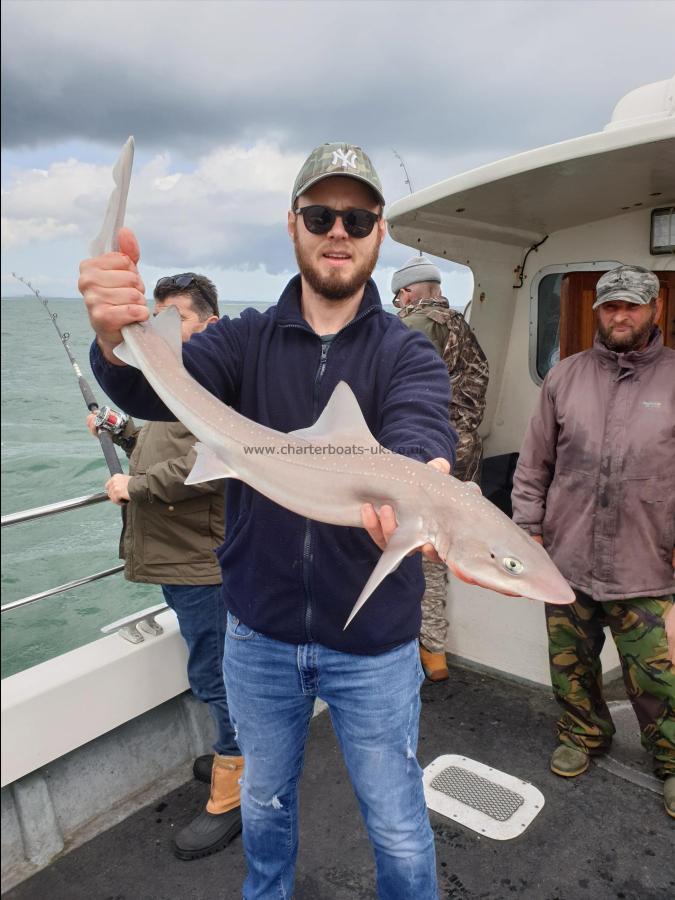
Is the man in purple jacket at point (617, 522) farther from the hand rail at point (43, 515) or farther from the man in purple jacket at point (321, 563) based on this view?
the hand rail at point (43, 515)

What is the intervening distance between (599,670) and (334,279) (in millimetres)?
2841

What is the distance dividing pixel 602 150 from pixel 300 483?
276cm

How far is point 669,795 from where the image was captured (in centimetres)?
346

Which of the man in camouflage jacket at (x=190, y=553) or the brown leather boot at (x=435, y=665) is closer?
the man in camouflage jacket at (x=190, y=553)

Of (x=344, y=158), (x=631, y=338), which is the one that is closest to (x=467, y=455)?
(x=631, y=338)

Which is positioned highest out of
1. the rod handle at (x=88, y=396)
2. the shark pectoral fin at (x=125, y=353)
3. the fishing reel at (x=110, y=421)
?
the shark pectoral fin at (x=125, y=353)

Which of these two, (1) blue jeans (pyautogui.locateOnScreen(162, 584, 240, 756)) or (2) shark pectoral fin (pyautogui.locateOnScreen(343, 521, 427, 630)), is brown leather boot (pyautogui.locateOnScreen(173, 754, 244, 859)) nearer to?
(1) blue jeans (pyautogui.locateOnScreen(162, 584, 240, 756))

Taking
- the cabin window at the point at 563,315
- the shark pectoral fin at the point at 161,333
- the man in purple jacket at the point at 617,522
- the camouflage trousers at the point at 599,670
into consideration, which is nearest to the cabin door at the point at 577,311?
the cabin window at the point at 563,315

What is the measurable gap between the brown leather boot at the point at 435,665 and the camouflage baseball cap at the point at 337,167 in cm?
334

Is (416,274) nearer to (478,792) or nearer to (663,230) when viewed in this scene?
(663,230)

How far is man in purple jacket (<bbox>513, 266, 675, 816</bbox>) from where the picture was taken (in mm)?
3559

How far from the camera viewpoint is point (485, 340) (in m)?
5.85

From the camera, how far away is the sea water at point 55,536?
13.5 metres

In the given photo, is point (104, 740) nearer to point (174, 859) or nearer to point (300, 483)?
point (174, 859)
